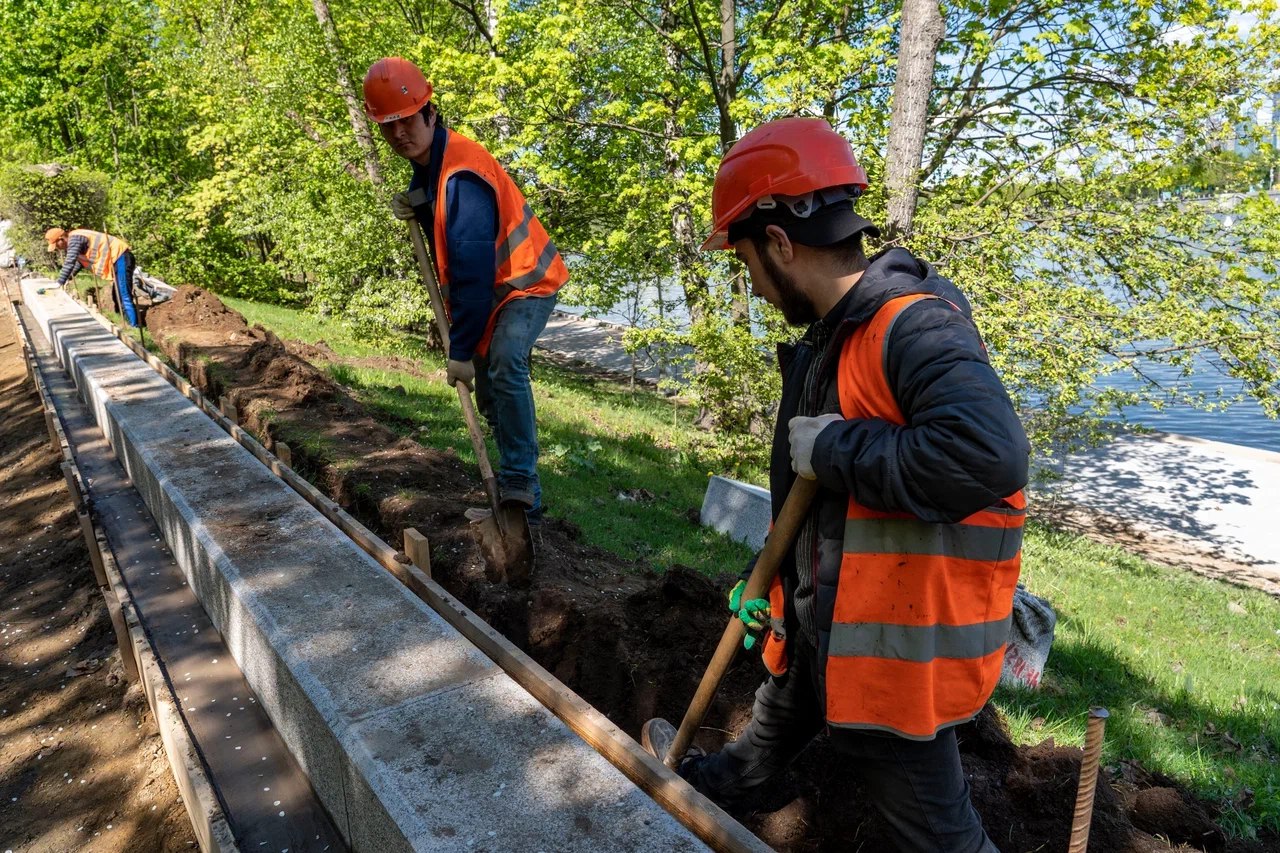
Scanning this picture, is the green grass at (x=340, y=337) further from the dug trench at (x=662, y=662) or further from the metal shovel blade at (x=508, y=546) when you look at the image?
the metal shovel blade at (x=508, y=546)

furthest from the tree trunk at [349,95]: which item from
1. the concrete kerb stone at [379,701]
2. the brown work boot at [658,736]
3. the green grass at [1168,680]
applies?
the brown work boot at [658,736]

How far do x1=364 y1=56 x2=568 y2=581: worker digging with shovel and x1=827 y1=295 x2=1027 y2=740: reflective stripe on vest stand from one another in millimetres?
2398

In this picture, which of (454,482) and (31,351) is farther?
(31,351)

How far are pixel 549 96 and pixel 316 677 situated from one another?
1176 centimetres

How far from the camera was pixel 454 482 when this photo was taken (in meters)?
5.69

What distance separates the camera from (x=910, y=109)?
834 centimetres

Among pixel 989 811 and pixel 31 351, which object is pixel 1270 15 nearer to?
pixel 989 811

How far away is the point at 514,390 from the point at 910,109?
6.14 metres

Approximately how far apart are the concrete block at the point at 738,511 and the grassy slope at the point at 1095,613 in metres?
0.17

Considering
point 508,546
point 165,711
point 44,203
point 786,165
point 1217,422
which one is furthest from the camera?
point 1217,422

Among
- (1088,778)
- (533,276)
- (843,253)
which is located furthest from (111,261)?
(1088,778)

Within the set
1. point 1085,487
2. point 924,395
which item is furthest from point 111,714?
point 1085,487

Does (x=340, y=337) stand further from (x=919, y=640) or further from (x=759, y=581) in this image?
(x=919, y=640)

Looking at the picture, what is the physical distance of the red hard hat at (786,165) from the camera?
190cm
